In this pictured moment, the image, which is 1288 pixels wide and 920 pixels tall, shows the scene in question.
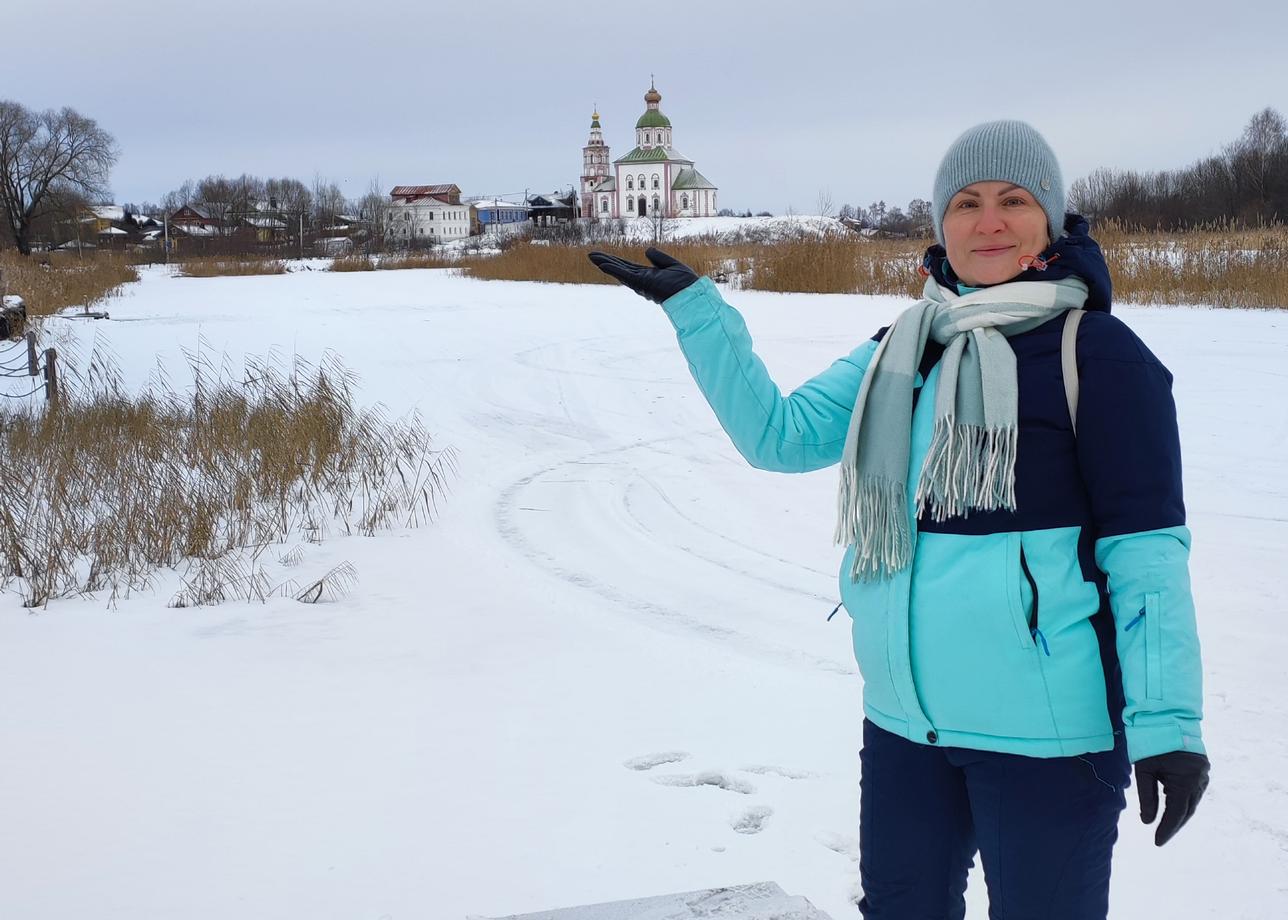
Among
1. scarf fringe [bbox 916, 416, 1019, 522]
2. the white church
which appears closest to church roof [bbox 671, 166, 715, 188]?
the white church

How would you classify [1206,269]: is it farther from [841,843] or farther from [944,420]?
[944,420]

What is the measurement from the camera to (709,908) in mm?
2451

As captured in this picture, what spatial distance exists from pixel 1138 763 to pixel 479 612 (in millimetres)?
3743

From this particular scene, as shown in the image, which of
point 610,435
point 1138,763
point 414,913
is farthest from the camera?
point 610,435

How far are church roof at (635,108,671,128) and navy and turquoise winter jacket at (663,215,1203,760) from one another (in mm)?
104349

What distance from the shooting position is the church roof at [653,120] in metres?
102

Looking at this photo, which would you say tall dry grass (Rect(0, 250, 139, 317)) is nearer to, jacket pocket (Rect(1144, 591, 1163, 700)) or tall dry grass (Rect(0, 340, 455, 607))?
tall dry grass (Rect(0, 340, 455, 607))

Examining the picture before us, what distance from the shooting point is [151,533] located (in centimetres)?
586

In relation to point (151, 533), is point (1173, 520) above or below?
above

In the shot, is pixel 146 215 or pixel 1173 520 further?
pixel 146 215

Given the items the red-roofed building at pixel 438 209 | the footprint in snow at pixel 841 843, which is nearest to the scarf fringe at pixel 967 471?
the footprint in snow at pixel 841 843

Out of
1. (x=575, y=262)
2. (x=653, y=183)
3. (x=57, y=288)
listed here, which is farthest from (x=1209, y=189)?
(x=653, y=183)

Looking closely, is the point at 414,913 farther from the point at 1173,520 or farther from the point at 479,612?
the point at 479,612

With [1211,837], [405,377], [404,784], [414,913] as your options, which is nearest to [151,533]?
[404,784]
